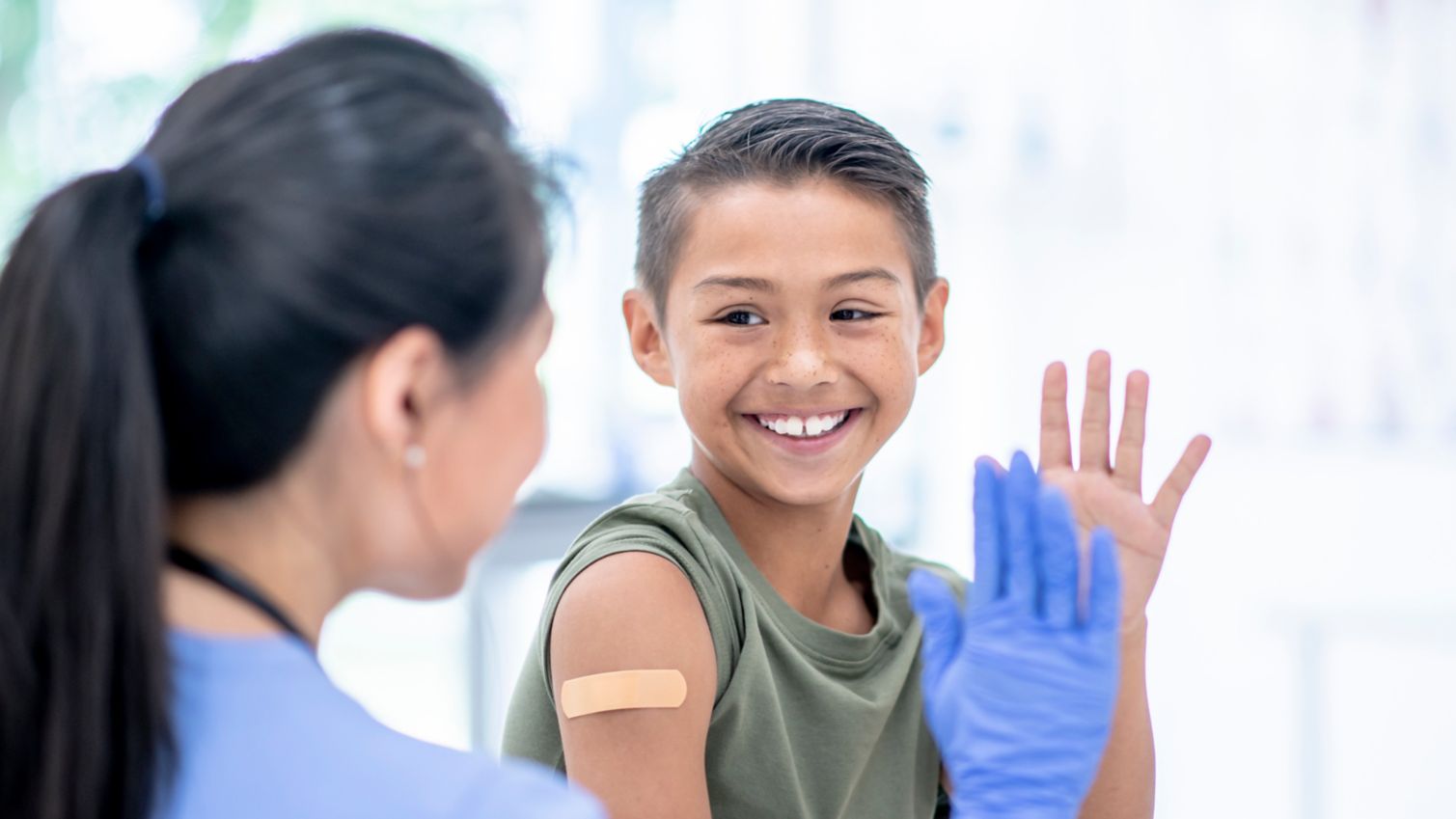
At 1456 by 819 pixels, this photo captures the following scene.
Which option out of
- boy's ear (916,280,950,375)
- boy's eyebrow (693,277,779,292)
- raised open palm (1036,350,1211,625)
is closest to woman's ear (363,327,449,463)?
boy's eyebrow (693,277,779,292)

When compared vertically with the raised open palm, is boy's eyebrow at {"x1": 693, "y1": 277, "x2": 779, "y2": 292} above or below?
above

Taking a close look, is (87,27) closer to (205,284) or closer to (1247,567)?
(205,284)

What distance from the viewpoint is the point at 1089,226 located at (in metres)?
2.88

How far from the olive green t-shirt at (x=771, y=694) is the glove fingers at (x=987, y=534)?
255mm

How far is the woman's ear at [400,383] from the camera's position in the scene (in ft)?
2.15

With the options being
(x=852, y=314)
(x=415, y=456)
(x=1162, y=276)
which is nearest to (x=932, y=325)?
(x=852, y=314)

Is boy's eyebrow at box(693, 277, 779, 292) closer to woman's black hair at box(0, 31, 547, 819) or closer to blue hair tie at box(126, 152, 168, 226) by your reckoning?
woman's black hair at box(0, 31, 547, 819)

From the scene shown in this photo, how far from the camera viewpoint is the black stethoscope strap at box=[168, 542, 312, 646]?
25.8 inches

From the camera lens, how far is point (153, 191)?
63 cm

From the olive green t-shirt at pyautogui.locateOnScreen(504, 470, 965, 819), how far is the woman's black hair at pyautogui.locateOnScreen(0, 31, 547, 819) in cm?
44

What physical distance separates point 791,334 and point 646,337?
0.17 m

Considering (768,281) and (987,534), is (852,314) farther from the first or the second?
(987,534)

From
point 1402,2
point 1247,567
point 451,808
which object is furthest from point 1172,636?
point 451,808

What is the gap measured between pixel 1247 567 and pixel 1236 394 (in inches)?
13.8
